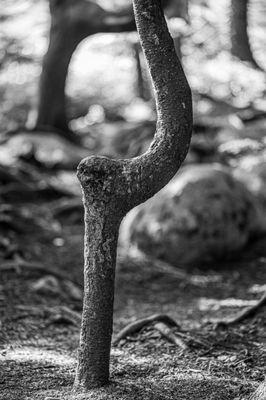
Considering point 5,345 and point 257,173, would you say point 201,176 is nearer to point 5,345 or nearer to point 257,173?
point 257,173

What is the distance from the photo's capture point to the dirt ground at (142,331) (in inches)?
130

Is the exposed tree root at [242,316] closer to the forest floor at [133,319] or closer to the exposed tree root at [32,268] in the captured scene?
the forest floor at [133,319]

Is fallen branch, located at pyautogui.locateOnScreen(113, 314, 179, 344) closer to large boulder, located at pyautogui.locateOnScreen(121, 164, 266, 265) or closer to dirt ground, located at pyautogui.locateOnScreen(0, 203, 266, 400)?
dirt ground, located at pyautogui.locateOnScreen(0, 203, 266, 400)

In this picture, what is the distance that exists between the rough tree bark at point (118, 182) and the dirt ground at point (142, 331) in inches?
11.7

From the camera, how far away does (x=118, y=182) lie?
3076mm

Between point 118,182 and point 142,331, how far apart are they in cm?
201

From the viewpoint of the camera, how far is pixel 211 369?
3.66 metres

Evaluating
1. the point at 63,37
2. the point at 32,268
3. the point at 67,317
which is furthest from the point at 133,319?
the point at 63,37

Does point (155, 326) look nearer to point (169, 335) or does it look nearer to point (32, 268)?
point (169, 335)

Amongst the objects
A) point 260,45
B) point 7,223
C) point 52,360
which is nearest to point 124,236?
point 7,223

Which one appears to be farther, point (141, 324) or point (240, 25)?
point (240, 25)

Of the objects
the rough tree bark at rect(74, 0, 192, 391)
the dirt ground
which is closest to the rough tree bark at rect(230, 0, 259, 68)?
the dirt ground

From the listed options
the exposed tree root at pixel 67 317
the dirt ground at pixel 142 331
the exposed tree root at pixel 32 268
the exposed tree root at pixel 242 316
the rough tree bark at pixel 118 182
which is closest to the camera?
the rough tree bark at pixel 118 182

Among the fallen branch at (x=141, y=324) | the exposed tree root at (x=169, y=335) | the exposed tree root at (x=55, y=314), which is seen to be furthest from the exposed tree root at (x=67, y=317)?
the exposed tree root at (x=169, y=335)
